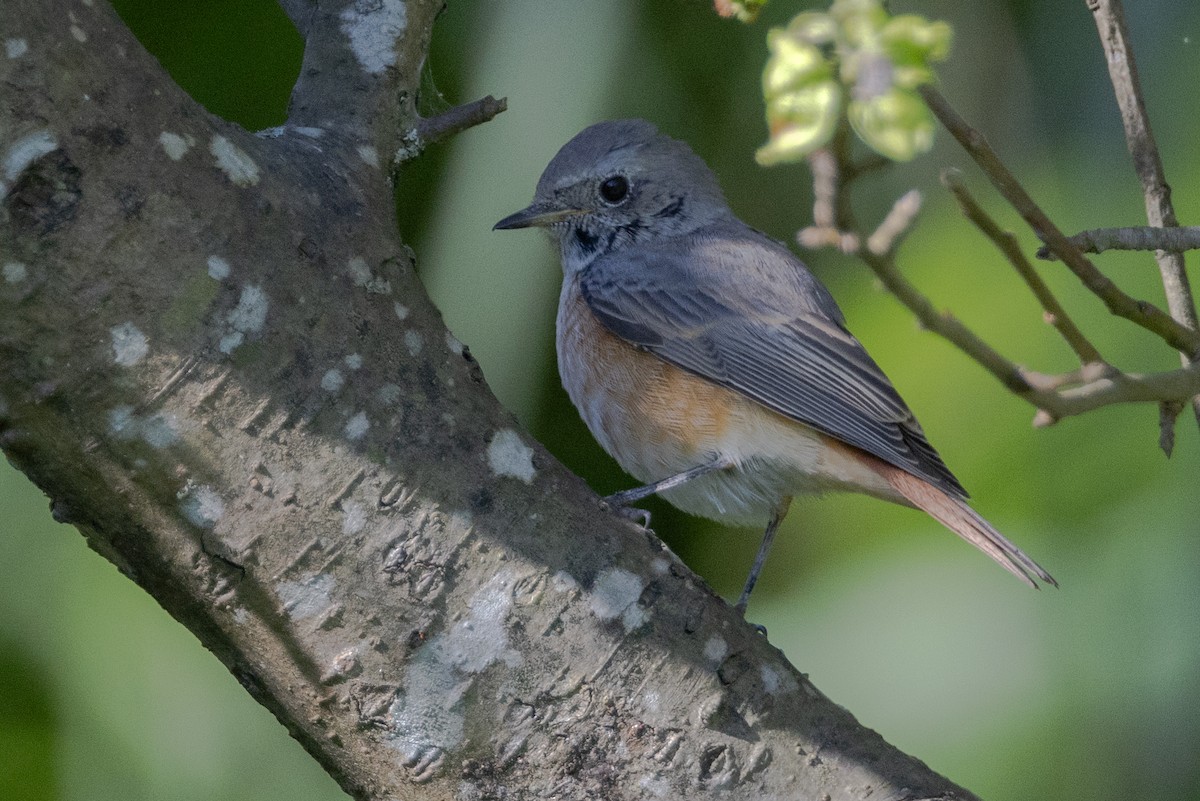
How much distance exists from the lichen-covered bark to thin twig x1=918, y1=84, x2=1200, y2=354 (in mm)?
832

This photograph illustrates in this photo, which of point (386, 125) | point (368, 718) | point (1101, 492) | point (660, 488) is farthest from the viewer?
point (1101, 492)

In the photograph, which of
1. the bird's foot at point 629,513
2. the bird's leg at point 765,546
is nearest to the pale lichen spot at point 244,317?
the bird's foot at point 629,513

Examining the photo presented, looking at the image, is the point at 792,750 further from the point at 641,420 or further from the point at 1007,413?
the point at 1007,413

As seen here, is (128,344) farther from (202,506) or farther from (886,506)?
(886,506)

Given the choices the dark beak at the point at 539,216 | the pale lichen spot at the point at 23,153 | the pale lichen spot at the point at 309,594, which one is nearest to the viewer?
the pale lichen spot at the point at 23,153

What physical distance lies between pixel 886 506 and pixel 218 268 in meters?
2.75

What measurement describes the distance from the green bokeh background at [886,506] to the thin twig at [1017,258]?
1441mm

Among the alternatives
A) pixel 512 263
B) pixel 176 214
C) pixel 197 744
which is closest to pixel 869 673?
pixel 512 263

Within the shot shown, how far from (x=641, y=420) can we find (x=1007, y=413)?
136 centimetres

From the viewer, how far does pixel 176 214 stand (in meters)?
1.72

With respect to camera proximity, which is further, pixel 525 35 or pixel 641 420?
pixel 525 35

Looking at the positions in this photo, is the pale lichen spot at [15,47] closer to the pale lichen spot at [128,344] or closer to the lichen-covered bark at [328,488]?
the lichen-covered bark at [328,488]

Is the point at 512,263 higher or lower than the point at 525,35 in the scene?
lower

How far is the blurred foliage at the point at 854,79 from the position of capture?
5.27 feet
